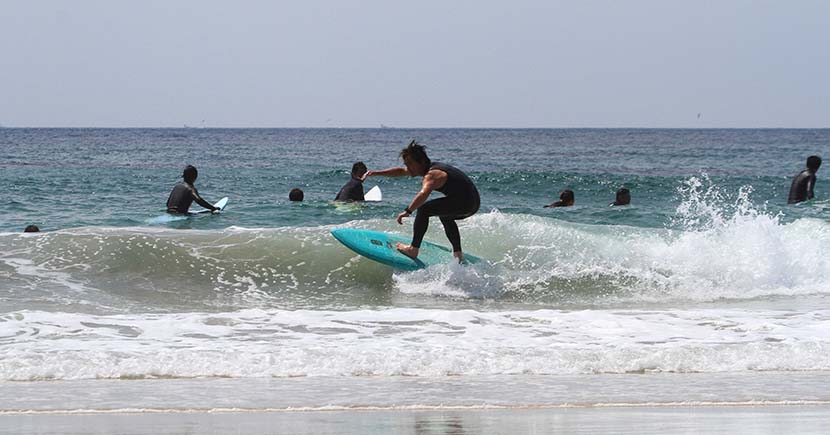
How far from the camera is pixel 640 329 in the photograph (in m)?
8.57

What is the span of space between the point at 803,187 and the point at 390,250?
1246cm

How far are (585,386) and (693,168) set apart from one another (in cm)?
3688

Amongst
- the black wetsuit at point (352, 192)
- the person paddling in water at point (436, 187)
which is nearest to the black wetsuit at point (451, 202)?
the person paddling in water at point (436, 187)

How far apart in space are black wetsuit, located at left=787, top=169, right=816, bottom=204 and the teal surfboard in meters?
11.6

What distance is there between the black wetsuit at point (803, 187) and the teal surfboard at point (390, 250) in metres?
11.6

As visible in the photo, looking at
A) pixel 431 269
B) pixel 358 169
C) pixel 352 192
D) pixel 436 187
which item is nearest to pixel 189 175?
pixel 358 169

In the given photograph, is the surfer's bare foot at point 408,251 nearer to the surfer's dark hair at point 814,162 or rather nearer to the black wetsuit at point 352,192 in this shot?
the black wetsuit at point 352,192

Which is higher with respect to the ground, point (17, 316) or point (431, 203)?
point (431, 203)

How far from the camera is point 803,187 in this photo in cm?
2073

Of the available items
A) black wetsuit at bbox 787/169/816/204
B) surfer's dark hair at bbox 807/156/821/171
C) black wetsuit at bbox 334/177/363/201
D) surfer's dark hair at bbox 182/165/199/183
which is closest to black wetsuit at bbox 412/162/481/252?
surfer's dark hair at bbox 182/165/199/183

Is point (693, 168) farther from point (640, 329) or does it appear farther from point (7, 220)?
point (640, 329)

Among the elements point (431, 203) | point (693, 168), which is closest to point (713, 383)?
point (431, 203)

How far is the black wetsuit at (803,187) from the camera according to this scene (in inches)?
811

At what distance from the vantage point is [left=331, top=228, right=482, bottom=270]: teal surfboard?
11.1 meters
